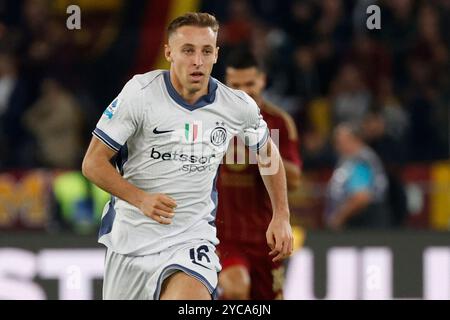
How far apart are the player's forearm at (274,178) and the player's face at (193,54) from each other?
745 mm

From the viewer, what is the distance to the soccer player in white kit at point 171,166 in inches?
263

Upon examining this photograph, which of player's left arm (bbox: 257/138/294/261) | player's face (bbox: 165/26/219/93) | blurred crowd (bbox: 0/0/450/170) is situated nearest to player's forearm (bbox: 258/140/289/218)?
player's left arm (bbox: 257/138/294/261)

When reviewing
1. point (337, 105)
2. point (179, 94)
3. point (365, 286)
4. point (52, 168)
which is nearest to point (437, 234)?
point (365, 286)

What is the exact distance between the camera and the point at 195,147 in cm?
683

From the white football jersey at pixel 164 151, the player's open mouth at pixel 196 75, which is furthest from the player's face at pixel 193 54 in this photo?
the white football jersey at pixel 164 151

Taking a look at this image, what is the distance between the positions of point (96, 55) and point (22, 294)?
14.6 feet

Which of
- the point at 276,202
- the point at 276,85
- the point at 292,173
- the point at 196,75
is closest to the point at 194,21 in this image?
the point at 196,75

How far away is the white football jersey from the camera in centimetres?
671

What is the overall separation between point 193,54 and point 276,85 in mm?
8106

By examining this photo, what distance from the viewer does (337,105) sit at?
1476 centimetres

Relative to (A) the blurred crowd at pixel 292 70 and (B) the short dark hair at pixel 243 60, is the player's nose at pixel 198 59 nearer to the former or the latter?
(B) the short dark hair at pixel 243 60

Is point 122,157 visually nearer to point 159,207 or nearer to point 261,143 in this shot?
point 159,207

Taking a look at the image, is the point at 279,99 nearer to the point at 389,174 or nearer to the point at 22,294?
the point at 389,174

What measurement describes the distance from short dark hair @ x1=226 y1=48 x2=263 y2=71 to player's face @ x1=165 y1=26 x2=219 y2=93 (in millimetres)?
2032
